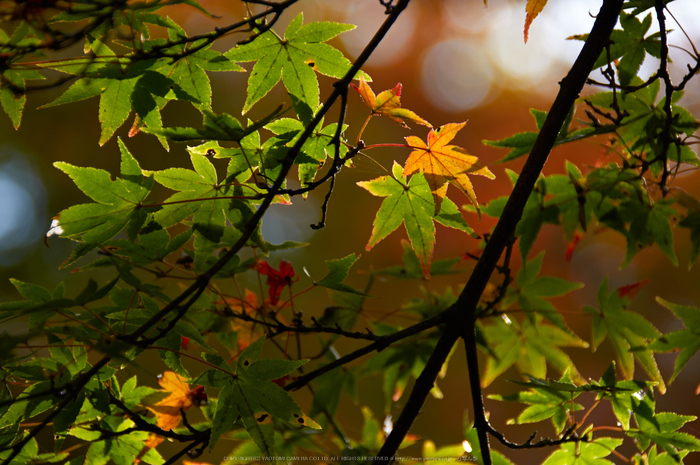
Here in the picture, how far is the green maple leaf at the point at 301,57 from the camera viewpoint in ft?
2.97

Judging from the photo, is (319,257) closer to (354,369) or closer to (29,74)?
(354,369)

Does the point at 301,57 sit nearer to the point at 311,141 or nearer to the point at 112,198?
the point at 311,141

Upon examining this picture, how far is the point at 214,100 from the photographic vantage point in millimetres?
3727

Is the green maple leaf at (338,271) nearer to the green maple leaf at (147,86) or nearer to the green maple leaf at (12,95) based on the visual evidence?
the green maple leaf at (147,86)

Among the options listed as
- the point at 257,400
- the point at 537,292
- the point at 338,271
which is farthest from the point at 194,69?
the point at 537,292

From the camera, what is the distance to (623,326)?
3.70 feet

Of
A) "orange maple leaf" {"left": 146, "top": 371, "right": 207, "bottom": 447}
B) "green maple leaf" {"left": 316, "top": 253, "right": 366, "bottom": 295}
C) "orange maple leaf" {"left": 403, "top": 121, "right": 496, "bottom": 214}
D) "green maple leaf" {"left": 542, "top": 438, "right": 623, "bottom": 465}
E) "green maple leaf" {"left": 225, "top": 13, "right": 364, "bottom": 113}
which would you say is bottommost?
"orange maple leaf" {"left": 146, "top": 371, "right": 207, "bottom": 447}

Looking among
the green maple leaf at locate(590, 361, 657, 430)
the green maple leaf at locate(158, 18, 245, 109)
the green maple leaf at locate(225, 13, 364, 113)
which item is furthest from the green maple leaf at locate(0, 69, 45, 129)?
the green maple leaf at locate(590, 361, 657, 430)

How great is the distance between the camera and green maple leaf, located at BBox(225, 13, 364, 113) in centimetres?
91

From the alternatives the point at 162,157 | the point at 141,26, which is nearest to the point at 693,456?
the point at 141,26

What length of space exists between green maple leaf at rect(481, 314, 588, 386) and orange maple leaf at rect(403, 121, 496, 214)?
0.50 metres

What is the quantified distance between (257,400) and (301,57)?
632 mm

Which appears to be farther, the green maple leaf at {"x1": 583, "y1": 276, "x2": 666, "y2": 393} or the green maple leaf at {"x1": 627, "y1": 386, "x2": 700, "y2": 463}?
the green maple leaf at {"x1": 583, "y1": 276, "x2": 666, "y2": 393}

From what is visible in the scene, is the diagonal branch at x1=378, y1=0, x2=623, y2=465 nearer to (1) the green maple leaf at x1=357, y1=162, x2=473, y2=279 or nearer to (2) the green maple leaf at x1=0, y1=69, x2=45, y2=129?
(1) the green maple leaf at x1=357, y1=162, x2=473, y2=279
